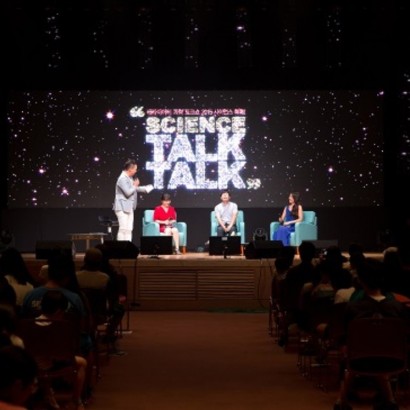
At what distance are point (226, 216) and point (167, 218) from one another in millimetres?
1022

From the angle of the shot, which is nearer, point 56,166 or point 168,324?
point 168,324

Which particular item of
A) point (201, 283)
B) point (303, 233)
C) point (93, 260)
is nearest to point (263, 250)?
point (201, 283)

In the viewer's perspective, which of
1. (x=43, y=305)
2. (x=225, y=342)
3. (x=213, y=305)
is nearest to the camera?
(x=43, y=305)

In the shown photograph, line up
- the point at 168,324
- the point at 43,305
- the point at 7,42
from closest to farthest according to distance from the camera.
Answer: the point at 43,305, the point at 168,324, the point at 7,42

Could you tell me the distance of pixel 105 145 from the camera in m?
15.2

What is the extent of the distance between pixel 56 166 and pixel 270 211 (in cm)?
397

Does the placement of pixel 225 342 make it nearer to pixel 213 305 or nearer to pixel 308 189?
pixel 213 305

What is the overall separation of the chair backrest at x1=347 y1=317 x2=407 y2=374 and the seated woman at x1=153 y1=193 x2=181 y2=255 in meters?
9.53

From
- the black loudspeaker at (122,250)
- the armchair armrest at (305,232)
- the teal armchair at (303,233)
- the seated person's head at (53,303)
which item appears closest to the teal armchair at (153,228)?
the teal armchair at (303,233)

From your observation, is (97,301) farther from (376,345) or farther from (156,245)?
(156,245)

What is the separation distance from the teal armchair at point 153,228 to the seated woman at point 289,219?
1.59m

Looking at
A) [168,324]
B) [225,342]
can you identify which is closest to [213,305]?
[168,324]

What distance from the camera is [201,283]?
36.6ft

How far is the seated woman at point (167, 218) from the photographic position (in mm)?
14414
